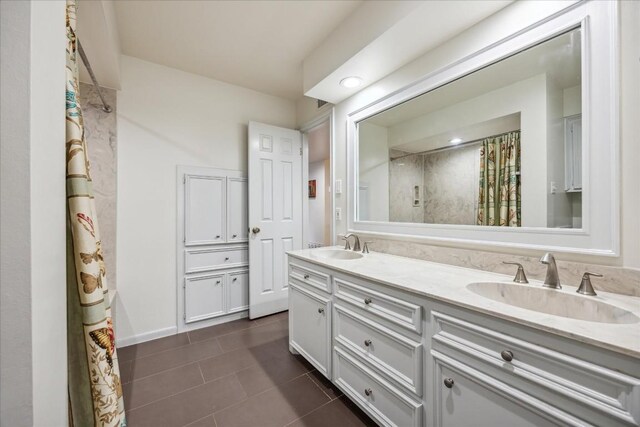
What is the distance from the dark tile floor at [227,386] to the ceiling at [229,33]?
2644mm

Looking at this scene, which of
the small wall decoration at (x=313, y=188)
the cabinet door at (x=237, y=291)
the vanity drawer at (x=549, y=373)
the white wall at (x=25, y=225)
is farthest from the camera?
the small wall decoration at (x=313, y=188)

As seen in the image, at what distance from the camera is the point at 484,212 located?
1.50m

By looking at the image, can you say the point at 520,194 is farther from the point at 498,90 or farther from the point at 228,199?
the point at 228,199

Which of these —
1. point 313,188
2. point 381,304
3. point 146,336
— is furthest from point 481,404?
point 313,188

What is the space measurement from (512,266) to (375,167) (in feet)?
4.15

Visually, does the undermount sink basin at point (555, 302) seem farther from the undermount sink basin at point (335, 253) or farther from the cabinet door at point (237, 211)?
the cabinet door at point (237, 211)

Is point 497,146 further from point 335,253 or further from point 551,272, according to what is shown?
point 335,253

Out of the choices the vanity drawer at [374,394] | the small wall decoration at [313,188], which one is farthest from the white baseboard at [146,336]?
the small wall decoration at [313,188]

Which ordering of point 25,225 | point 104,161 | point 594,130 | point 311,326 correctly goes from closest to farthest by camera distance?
point 25,225
point 594,130
point 311,326
point 104,161

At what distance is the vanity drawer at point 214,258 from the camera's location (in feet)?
8.56

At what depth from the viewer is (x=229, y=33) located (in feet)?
6.77

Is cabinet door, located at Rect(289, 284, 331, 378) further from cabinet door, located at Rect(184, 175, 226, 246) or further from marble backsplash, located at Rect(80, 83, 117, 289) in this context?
marble backsplash, located at Rect(80, 83, 117, 289)

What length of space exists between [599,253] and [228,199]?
9.29 feet

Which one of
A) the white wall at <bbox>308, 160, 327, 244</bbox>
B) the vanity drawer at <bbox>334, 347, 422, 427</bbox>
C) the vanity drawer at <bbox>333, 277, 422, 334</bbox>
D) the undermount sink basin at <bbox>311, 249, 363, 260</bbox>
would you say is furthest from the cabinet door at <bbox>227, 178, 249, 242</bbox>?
the white wall at <bbox>308, 160, 327, 244</bbox>
